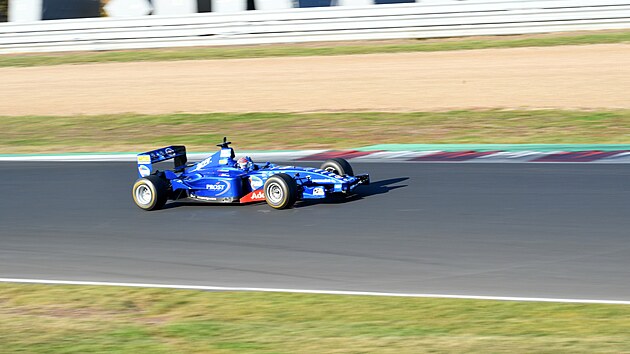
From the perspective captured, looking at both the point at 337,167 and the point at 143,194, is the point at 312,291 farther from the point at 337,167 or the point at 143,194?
the point at 143,194

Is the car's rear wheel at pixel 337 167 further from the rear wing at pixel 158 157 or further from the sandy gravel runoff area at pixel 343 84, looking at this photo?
the sandy gravel runoff area at pixel 343 84

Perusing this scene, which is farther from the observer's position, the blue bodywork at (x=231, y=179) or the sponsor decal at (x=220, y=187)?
the sponsor decal at (x=220, y=187)

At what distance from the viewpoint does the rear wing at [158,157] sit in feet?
38.5

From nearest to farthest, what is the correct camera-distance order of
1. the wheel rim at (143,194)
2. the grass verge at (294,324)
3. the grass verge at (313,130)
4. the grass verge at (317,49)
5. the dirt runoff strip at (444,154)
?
the grass verge at (294,324), the wheel rim at (143,194), the dirt runoff strip at (444,154), the grass verge at (313,130), the grass verge at (317,49)

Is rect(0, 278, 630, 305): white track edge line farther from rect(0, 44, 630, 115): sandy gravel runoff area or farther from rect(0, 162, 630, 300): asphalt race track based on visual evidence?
rect(0, 44, 630, 115): sandy gravel runoff area

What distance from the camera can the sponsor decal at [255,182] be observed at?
11173 mm

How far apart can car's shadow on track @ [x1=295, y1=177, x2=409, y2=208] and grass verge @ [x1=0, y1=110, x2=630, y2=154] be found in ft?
12.3

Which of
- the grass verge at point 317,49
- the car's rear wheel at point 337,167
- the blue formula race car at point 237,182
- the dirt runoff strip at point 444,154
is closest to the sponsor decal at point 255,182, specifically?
the blue formula race car at point 237,182

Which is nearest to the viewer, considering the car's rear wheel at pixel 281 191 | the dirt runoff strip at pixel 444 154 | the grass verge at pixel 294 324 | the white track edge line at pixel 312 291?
the grass verge at pixel 294 324

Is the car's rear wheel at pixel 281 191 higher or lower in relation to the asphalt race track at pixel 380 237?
higher

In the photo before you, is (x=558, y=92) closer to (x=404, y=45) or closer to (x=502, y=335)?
(x=404, y=45)

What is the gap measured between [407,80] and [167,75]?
6.90 m

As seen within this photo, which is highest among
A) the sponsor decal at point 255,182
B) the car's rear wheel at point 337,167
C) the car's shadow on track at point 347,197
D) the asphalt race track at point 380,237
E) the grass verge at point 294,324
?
the car's rear wheel at point 337,167

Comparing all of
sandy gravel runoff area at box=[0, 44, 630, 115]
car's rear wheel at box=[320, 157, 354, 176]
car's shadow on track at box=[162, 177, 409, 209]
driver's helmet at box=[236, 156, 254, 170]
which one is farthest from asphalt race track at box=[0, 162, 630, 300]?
sandy gravel runoff area at box=[0, 44, 630, 115]
